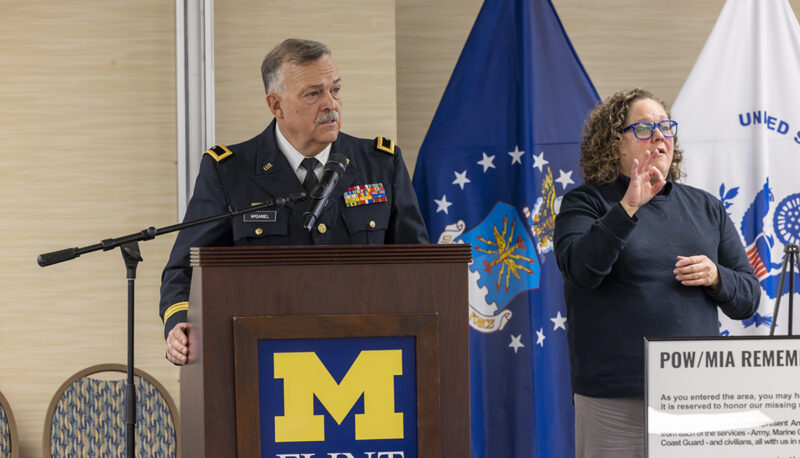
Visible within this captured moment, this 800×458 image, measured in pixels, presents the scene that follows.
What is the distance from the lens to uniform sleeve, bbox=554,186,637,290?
1954mm

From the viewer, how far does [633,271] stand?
2047 millimetres

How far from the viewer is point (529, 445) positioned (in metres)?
3.08

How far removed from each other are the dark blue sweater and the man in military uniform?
41 centimetres

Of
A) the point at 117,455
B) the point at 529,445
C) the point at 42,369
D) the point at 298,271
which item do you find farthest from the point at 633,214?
the point at 42,369

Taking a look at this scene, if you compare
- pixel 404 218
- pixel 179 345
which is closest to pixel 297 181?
pixel 404 218

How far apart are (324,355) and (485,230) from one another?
1956 mm

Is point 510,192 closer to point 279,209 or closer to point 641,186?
point 641,186

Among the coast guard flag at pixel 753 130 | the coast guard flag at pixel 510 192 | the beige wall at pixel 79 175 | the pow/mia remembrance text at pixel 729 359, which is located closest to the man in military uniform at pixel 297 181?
the pow/mia remembrance text at pixel 729 359

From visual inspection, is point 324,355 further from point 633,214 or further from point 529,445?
point 529,445

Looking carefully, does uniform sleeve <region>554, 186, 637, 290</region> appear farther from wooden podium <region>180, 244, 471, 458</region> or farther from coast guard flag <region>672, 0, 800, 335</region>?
coast guard flag <region>672, 0, 800, 335</region>

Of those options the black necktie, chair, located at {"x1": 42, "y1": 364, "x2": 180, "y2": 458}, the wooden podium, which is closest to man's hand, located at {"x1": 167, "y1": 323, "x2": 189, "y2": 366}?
the wooden podium

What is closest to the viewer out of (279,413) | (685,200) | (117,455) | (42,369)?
(279,413)

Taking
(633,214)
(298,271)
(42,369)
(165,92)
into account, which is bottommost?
(42,369)

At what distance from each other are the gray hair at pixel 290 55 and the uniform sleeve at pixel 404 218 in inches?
14.0
